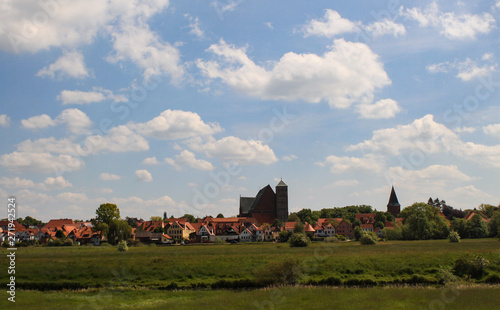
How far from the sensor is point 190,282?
118 feet

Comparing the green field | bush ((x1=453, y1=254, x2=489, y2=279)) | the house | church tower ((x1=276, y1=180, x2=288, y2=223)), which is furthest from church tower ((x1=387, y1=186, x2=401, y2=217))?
bush ((x1=453, y1=254, x2=489, y2=279))

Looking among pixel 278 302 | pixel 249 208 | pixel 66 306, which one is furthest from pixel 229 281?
pixel 249 208

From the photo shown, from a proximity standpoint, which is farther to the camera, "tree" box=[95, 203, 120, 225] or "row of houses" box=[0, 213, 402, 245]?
"row of houses" box=[0, 213, 402, 245]

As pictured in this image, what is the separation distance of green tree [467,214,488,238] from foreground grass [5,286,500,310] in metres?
72.2

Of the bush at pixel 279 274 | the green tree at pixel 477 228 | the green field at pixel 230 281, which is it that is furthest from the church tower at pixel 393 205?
the bush at pixel 279 274

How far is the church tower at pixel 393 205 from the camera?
167 metres

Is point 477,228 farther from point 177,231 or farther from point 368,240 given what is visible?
point 177,231

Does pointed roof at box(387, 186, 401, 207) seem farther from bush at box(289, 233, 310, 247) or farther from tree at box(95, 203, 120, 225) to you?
tree at box(95, 203, 120, 225)

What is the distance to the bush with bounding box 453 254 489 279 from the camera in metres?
35.2

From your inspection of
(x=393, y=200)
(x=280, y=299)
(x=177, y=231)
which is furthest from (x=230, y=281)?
(x=393, y=200)

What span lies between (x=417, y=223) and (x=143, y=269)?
70.7m

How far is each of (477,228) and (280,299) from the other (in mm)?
83892

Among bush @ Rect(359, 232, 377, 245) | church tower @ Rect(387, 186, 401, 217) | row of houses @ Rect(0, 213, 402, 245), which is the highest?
church tower @ Rect(387, 186, 401, 217)

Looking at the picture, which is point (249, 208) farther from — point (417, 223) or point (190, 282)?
point (190, 282)
